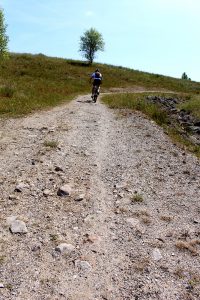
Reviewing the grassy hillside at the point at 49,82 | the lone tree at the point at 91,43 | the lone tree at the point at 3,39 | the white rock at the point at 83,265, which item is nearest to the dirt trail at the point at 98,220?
the white rock at the point at 83,265

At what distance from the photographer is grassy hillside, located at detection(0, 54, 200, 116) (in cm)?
2819

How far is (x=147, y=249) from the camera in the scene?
26.8ft

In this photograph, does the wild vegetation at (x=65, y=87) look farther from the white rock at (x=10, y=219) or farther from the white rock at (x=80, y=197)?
the white rock at (x=10, y=219)

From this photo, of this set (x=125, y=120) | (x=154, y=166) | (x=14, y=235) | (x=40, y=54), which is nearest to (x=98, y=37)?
(x=40, y=54)

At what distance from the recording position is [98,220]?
30.2 feet

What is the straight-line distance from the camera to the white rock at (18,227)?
8.27m

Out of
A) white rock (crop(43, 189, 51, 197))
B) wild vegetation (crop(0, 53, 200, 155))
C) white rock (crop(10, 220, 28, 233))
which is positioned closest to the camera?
white rock (crop(10, 220, 28, 233))

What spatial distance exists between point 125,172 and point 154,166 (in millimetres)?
1620

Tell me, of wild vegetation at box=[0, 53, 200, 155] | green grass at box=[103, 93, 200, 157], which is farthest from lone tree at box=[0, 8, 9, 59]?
green grass at box=[103, 93, 200, 157]

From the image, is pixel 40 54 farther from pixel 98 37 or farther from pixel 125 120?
pixel 125 120

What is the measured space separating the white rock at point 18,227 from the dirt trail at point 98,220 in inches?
4.4

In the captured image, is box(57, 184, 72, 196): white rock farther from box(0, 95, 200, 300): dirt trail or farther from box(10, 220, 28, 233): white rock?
box(10, 220, 28, 233): white rock

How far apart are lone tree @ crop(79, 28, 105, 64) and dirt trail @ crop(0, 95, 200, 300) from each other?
72682mm

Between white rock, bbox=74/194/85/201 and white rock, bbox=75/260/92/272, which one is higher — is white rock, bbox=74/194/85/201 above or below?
above
